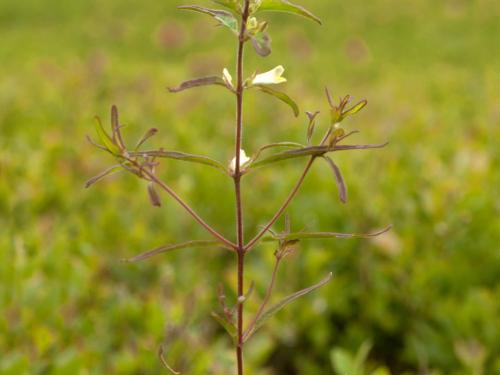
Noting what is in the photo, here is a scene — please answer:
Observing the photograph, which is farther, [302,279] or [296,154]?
[302,279]

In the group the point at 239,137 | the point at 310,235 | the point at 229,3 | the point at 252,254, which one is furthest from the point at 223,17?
the point at 252,254

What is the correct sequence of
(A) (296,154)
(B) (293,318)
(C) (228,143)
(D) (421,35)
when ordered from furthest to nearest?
(D) (421,35), (C) (228,143), (B) (293,318), (A) (296,154)

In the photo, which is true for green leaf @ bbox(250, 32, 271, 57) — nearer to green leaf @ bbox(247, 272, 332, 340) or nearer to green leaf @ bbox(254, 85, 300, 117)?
green leaf @ bbox(254, 85, 300, 117)

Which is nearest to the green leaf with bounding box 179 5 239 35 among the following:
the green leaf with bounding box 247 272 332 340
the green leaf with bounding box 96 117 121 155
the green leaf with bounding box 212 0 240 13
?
the green leaf with bounding box 212 0 240 13

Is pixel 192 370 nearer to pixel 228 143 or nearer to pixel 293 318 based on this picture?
pixel 293 318

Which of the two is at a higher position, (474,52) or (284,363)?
(474,52)

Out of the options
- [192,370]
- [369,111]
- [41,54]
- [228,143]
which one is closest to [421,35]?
[41,54]
